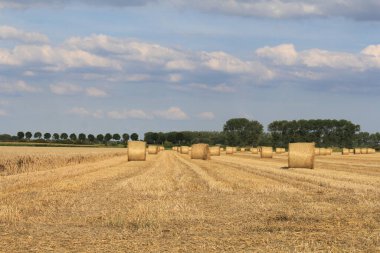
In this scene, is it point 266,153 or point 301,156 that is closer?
point 301,156

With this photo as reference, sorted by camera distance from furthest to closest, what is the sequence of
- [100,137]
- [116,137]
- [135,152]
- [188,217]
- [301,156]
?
[116,137]
[100,137]
[135,152]
[301,156]
[188,217]

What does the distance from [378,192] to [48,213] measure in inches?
352

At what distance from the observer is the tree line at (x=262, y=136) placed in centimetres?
16525

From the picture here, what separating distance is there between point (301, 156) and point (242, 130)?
5972 inches

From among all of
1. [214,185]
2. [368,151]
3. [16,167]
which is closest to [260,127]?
[368,151]

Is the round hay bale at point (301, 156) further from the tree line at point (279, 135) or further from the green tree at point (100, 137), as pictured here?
the green tree at point (100, 137)

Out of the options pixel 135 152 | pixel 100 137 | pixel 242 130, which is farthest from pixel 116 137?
pixel 135 152

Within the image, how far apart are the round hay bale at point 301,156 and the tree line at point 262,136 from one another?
11994 cm

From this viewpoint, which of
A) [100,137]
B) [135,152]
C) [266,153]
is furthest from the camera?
[100,137]

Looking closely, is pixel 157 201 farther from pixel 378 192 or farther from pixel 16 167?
pixel 16 167

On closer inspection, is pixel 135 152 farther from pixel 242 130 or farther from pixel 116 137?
pixel 116 137

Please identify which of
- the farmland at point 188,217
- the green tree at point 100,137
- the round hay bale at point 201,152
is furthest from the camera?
the green tree at point 100,137

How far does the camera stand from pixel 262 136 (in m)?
184

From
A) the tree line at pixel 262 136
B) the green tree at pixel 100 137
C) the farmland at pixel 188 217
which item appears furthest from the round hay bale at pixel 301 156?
the green tree at pixel 100 137
